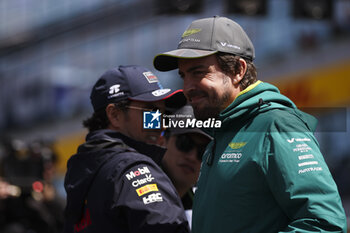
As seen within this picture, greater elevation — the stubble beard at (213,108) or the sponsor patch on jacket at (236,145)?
the stubble beard at (213,108)

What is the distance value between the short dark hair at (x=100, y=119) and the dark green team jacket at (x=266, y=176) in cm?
69

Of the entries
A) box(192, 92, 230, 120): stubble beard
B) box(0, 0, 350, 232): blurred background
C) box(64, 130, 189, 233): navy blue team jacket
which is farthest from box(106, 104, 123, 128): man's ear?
box(0, 0, 350, 232): blurred background

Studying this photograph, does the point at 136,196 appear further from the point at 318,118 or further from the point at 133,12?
the point at 133,12

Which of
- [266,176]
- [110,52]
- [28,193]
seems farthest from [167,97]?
[110,52]

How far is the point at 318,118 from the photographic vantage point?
6.36 feet

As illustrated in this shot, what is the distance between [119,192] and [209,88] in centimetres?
52

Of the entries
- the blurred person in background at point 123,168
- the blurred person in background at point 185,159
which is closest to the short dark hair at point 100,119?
the blurred person in background at point 123,168

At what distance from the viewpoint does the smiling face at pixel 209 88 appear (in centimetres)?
191

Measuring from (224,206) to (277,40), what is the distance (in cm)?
853

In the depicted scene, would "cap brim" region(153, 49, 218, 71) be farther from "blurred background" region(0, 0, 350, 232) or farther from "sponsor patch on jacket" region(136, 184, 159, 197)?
"blurred background" region(0, 0, 350, 232)

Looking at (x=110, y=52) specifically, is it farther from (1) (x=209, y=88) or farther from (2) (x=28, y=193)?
(1) (x=209, y=88)

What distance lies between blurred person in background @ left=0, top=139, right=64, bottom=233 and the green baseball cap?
368 centimetres

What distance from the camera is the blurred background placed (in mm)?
9289

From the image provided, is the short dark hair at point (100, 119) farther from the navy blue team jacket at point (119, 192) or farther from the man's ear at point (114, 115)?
the navy blue team jacket at point (119, 192)
